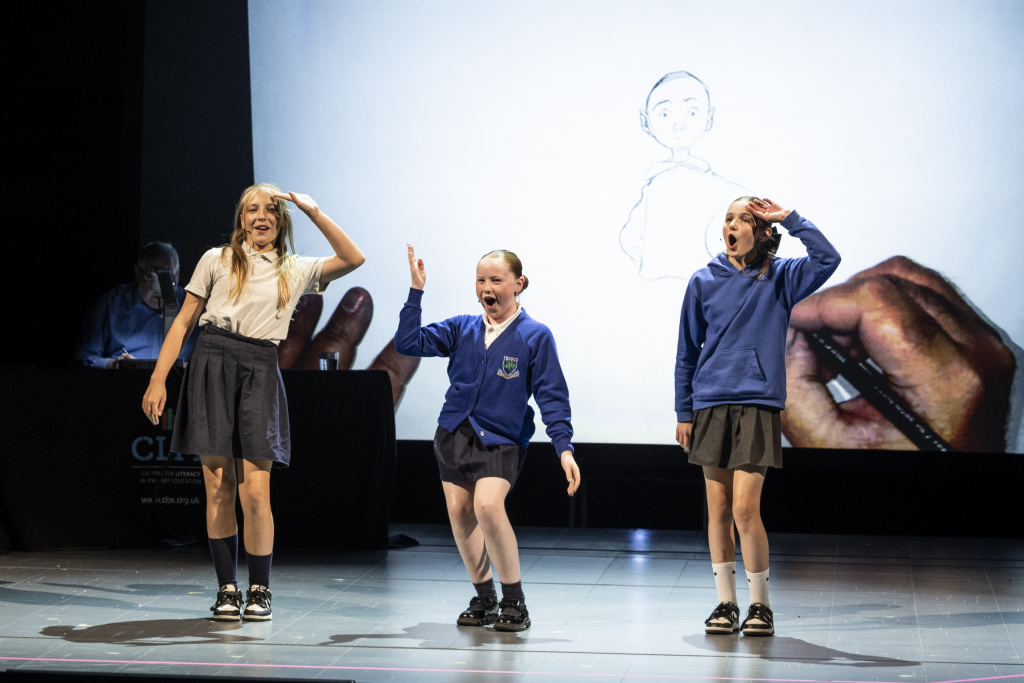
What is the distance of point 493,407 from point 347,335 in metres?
2.76

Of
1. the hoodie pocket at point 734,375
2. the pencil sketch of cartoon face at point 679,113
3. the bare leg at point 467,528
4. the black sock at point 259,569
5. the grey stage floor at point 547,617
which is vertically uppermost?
the pencil sketch of cartoon face at point 679,113

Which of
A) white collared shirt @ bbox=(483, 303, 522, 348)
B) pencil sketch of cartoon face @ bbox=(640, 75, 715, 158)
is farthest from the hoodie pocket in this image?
pencil sketch of cartoon face @ bbox=(640, 75, 715, 158)

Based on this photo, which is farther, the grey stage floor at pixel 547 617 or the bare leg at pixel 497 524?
the bare leg at pixel 497 524

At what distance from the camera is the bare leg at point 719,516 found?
3764 mm

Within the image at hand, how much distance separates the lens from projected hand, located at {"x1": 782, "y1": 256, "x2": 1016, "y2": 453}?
5.70 meters

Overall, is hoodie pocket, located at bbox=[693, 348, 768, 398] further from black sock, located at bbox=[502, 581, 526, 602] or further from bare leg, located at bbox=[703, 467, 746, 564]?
black sock, located at bbox=[502, 581, 526, 602]

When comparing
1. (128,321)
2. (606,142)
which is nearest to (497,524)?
(606,142)

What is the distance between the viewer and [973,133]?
5715 mm

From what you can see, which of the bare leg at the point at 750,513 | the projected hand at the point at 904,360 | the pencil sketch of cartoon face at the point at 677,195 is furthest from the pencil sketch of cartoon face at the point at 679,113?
the bare leg at the point at 750,513

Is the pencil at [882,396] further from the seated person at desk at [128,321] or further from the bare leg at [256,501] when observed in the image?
the seated person at desk at [128,321]

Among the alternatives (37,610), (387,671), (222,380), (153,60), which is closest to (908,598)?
(387,671)

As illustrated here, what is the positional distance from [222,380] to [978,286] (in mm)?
3715

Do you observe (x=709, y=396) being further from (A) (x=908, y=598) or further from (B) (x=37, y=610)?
(B) (x=37, y=610)

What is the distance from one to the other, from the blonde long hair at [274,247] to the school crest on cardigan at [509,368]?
758 millimetres
